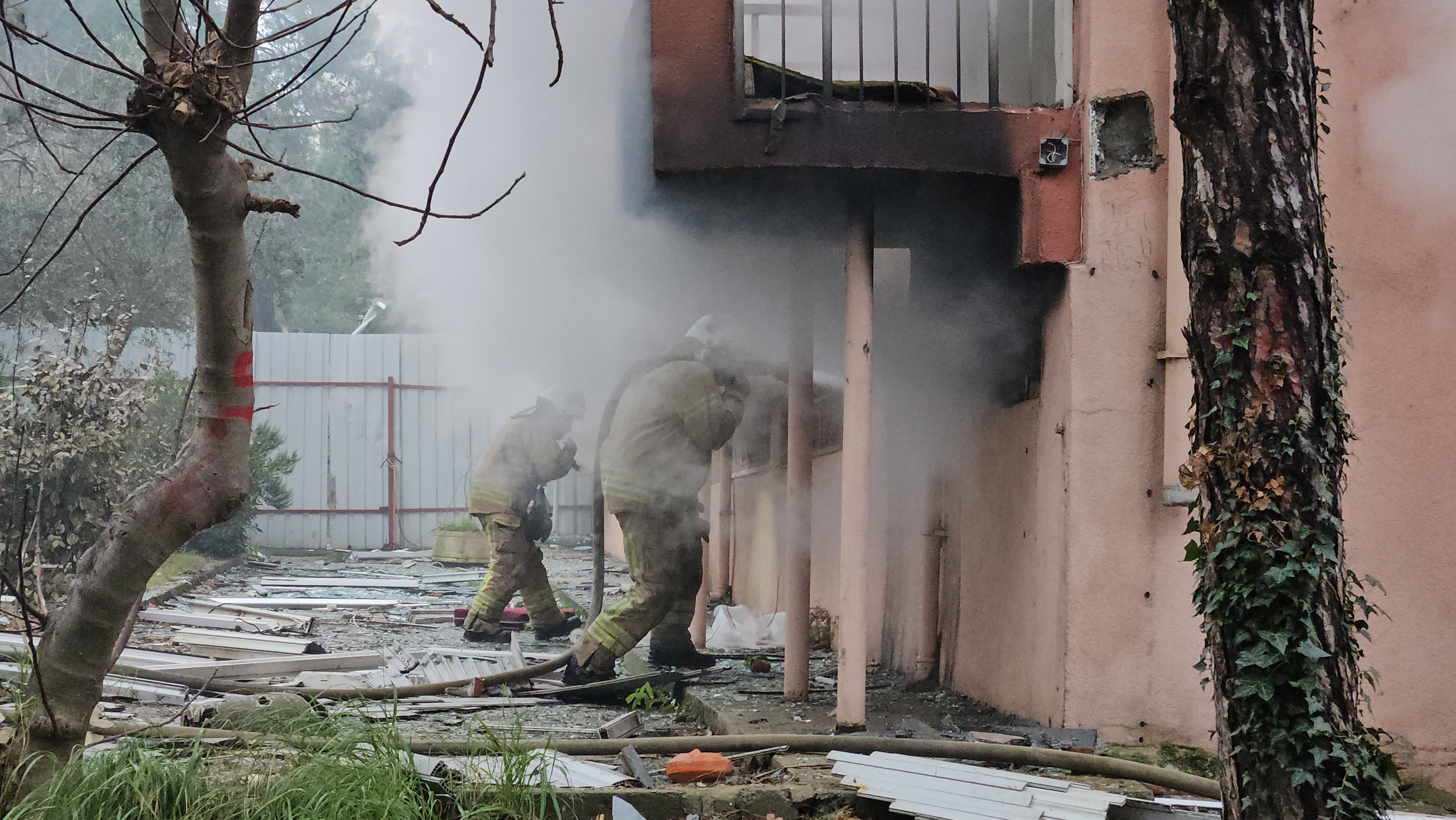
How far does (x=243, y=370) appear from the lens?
2.89 meters

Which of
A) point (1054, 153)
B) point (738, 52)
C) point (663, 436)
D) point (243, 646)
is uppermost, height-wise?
point (738, 52)

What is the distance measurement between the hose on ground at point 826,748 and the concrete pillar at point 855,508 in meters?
0.24

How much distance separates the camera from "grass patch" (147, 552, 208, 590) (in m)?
9.95

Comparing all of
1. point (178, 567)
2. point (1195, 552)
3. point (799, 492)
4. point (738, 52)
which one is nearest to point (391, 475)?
point (178, 567)

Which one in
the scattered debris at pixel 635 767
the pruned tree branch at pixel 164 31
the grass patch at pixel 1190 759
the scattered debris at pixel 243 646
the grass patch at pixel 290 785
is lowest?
the scattered debris at pixel 243 646

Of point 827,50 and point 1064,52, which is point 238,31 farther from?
point 1064,52

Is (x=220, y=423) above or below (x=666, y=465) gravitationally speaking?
above

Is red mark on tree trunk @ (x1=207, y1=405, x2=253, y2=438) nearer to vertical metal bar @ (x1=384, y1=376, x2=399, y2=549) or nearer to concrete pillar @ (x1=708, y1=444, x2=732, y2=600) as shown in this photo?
concrete pillar @ (x1=708, y1=444, x2=732, y2=600)

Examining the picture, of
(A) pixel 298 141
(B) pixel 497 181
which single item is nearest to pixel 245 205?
(B) pixel 497 181

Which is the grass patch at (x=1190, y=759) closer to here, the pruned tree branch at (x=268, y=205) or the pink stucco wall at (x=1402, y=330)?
the pink stucco wall at (x=1402, y=330)

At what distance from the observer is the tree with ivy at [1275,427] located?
2.52 metres

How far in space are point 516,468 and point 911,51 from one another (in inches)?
178

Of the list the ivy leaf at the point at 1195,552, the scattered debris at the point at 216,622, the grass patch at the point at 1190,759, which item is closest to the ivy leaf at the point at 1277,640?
the ivy leaf at the point at 1195,552

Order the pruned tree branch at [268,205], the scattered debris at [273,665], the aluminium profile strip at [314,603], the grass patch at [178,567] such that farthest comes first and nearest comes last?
the grass patch at [178,567] → the aluminium profile strip at [314,603] → the scattered debris at [273,665] → the pruned tree branch at [268,205]
